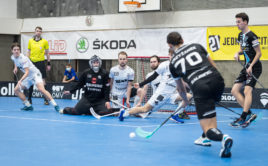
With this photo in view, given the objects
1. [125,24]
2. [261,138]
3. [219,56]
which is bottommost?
[261,138]

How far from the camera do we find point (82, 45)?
→ 48.0ft

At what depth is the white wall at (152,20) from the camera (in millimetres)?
12125

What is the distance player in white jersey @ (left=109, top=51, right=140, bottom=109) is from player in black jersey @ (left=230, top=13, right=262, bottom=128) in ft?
7.73

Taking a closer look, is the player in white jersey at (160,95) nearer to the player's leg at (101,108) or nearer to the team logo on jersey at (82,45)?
the player's leg at (101,108)

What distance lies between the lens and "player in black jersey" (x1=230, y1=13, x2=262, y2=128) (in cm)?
624

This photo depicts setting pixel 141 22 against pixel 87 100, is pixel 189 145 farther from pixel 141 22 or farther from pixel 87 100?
pixel 141 22

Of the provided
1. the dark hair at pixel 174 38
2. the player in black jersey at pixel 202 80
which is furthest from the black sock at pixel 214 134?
the dark hair at pixel 174 38

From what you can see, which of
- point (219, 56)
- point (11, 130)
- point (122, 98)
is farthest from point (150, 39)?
point (11, 130)

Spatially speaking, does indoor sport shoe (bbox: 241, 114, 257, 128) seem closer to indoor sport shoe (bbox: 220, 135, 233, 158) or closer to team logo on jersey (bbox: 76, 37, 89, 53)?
indoor sport shoe (bbox: 220, 135, 233, 158)

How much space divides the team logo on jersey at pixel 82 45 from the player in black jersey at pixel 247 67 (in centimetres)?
866

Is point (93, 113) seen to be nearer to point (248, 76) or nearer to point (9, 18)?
point (248, 76)

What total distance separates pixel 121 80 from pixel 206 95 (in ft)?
14.2

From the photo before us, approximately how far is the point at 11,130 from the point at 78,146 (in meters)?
1.58

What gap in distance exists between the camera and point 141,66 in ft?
34.6
